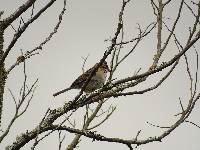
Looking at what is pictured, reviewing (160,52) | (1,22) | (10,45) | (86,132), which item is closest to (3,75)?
(1,22)

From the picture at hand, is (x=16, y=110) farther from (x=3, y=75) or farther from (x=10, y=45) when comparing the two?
(x=10, y=45)

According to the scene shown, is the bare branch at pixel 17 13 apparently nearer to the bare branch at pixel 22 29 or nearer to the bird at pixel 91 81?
the bare branch at pixel 22 29

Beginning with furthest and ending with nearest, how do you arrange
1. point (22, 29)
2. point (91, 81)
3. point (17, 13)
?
point (91, 81), point (17, 13), point (22, 29)

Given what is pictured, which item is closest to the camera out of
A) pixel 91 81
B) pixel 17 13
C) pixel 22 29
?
pixel 22 29

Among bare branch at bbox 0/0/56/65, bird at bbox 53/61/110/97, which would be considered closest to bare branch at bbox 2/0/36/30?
bare branch at bbox 0/0/56/65

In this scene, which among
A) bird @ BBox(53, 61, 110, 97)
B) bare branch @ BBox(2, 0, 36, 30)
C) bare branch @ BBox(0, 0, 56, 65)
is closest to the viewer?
bare branch @ BBox(0, 0, 56, 65)

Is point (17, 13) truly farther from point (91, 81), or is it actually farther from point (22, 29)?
point (91, 81)

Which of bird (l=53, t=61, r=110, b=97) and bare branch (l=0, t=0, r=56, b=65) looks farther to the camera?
bird (l=53, t=61, r=110, b=97)

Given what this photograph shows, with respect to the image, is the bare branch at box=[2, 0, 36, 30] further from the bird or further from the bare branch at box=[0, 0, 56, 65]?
the bird

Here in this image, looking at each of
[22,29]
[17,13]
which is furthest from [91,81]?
[22,29]

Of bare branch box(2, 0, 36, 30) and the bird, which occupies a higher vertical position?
the bird

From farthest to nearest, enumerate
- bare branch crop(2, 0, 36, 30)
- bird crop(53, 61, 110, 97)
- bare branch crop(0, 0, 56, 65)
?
bird crop(53, 61, 110, 97), bare branch crop(2, 0, 36, 30), bare branch crop(0, 0, 56, 65)

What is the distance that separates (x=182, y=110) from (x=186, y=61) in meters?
0.49

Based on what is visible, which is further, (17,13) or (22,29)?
(17,13)
